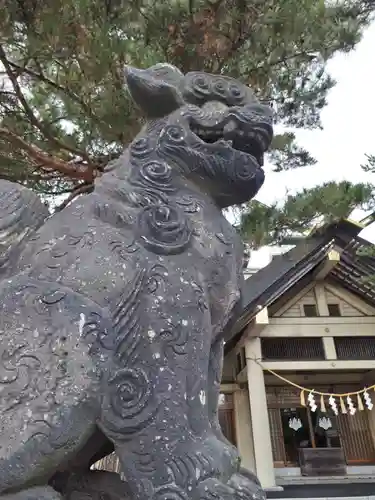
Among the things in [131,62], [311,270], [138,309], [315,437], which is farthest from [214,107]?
[315,437]

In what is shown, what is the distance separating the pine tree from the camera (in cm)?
332

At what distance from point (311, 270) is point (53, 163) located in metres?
5.32

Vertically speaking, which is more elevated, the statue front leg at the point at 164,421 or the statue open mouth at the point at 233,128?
the statue open mouth at the point at 233,128

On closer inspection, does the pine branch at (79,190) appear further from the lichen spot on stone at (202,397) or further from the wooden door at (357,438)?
the wooden door at (357,438)

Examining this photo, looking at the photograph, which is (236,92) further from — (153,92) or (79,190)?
(79,190)

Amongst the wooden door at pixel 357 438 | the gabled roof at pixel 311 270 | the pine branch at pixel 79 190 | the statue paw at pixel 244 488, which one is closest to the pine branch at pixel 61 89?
the pine branch at pixel 79 190

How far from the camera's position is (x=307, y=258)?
25.5 ft

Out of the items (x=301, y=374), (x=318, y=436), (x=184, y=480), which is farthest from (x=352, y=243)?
(x=184, y=480)

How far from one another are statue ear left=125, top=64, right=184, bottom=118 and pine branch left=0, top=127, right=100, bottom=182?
2.53 metres

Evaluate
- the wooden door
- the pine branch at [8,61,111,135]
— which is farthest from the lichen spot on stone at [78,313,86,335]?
the wooden door

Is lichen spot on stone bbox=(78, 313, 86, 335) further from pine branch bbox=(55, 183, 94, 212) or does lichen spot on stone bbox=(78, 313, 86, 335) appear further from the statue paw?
pine branch bbox=(55, 183, 94, 212)

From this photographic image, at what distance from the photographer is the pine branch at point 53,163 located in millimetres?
3947

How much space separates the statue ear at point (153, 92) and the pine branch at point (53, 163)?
253 centimetres

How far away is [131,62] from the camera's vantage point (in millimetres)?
3154
